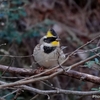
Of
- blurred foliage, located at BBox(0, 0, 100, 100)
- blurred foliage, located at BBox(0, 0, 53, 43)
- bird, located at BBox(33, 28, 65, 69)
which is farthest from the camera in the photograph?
blurred foliage, located at BBox(0, 0, 100, 100)

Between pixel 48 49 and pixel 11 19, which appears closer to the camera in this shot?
pixel 48 49

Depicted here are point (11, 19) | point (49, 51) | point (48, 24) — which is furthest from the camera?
point (48, 24)

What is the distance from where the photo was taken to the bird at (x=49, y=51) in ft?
9.41

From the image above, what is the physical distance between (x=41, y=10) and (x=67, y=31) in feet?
2.13

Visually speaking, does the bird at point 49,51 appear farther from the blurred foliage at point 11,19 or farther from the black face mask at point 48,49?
the blurred foliage at point 11,19

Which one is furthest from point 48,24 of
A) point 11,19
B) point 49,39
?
point 49,39

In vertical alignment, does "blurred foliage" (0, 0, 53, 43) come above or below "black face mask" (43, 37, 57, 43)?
above

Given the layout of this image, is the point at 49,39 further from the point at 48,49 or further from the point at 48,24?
the point at 48,24

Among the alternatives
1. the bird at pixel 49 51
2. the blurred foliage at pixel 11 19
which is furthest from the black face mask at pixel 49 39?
the blurred foliage at pixel 11 19

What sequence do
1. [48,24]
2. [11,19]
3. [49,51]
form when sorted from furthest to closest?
Result: [48,24] → [11,19] → [49,51]

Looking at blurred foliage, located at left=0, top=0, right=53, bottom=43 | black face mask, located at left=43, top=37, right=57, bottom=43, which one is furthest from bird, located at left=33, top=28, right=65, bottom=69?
blurred foliage, located at left=0, top=0, right=53, bottom=43

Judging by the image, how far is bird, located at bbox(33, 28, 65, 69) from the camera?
2869 mm

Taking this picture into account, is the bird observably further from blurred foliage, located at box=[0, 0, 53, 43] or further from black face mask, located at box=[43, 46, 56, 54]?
blurred foliage, located at box=[0, 0, 53, 43]

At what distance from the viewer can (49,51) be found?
9.59 feet
